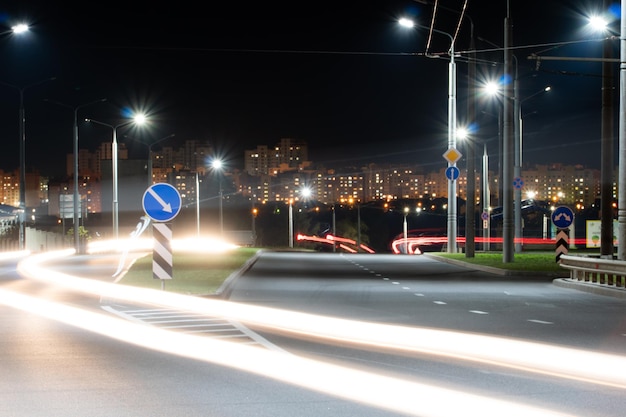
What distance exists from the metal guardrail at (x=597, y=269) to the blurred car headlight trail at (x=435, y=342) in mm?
10081

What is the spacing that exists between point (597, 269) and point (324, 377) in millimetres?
16382

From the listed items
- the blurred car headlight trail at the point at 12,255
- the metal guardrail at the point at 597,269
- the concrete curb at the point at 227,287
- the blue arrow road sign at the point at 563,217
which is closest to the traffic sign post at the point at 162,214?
the concrete curb at the point at 227,287

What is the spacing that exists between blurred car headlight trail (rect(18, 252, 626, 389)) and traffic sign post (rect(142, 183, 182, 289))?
46.9 inches

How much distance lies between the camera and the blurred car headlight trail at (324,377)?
8289 millimetres

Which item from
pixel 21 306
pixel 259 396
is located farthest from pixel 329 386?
pixel 21 306

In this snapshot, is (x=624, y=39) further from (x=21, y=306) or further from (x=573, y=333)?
(x=21, y=306)

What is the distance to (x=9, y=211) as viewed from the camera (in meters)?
57.4

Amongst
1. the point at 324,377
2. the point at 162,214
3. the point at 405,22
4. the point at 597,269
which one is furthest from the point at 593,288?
the point at 405,22

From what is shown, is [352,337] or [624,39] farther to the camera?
[624,39]

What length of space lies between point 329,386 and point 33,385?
3.02 metres

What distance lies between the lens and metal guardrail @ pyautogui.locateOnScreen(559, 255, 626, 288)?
23484 millimetres

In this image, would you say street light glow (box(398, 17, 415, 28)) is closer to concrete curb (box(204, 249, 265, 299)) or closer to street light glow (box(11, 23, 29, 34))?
concrete curb (box(204, 249, 265, 299))

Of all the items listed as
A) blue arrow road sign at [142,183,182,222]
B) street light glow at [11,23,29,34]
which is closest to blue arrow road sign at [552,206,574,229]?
blue arrow road sign at [142,183,182,222]

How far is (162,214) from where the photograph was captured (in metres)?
20.5
